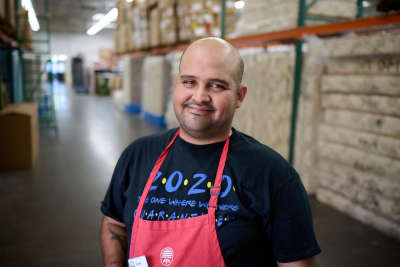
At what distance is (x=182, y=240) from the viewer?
47.3 inches

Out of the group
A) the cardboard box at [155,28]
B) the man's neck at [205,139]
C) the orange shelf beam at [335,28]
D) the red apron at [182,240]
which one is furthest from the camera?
the cardboard box at [155,28]

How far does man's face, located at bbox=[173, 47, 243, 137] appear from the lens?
4.01 ft

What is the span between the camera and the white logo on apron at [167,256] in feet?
3.96

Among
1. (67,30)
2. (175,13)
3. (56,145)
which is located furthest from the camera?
(67,30)

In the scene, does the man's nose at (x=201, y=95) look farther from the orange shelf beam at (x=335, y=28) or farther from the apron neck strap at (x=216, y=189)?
the orange shelf beam at (x=335, y=28)

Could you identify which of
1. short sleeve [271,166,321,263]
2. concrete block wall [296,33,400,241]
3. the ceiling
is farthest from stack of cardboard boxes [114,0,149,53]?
short sleeve [271,166,321,263]

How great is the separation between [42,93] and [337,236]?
929 cm

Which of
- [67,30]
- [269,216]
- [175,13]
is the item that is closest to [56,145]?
[175,13]

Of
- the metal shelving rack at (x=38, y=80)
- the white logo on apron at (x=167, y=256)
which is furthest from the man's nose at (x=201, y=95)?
the metal shelving rack at (x=38, y=80)

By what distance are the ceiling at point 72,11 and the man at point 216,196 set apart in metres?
19.6

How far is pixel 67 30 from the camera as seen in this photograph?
30.8 meters

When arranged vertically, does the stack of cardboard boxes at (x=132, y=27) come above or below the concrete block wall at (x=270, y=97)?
above

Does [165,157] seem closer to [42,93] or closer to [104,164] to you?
[104,164]

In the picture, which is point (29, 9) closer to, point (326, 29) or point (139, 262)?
point (326, 29)
